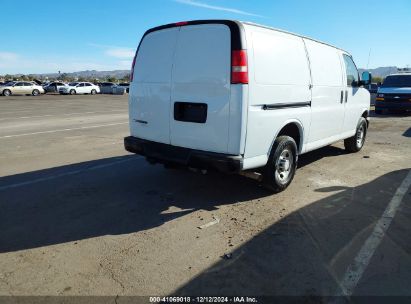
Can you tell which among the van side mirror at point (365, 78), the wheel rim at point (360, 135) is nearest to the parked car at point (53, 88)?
the wheel rim at point (360, 135)

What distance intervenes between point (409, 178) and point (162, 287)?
519cm

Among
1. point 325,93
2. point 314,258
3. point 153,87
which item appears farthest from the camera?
point 325,93

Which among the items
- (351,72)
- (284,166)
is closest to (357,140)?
(351,72)

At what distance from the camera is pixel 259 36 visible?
15.0 ft

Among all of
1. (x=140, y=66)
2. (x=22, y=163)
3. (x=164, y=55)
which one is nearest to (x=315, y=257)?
(x=164, y=55)

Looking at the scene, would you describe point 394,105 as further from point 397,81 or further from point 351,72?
point 351,72

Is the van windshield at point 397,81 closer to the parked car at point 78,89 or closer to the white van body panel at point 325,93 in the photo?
the white van body panel at point 325,93

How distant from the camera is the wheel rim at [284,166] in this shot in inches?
209

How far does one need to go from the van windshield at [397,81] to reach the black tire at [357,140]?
11120 millimetres

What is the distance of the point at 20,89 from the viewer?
138ft

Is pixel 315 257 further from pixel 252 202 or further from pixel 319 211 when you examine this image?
pixel 252 202

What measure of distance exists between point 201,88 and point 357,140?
5403 mm

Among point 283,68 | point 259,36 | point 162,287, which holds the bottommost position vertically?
point 162,287

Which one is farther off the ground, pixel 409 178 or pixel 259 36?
pixel 259 36
